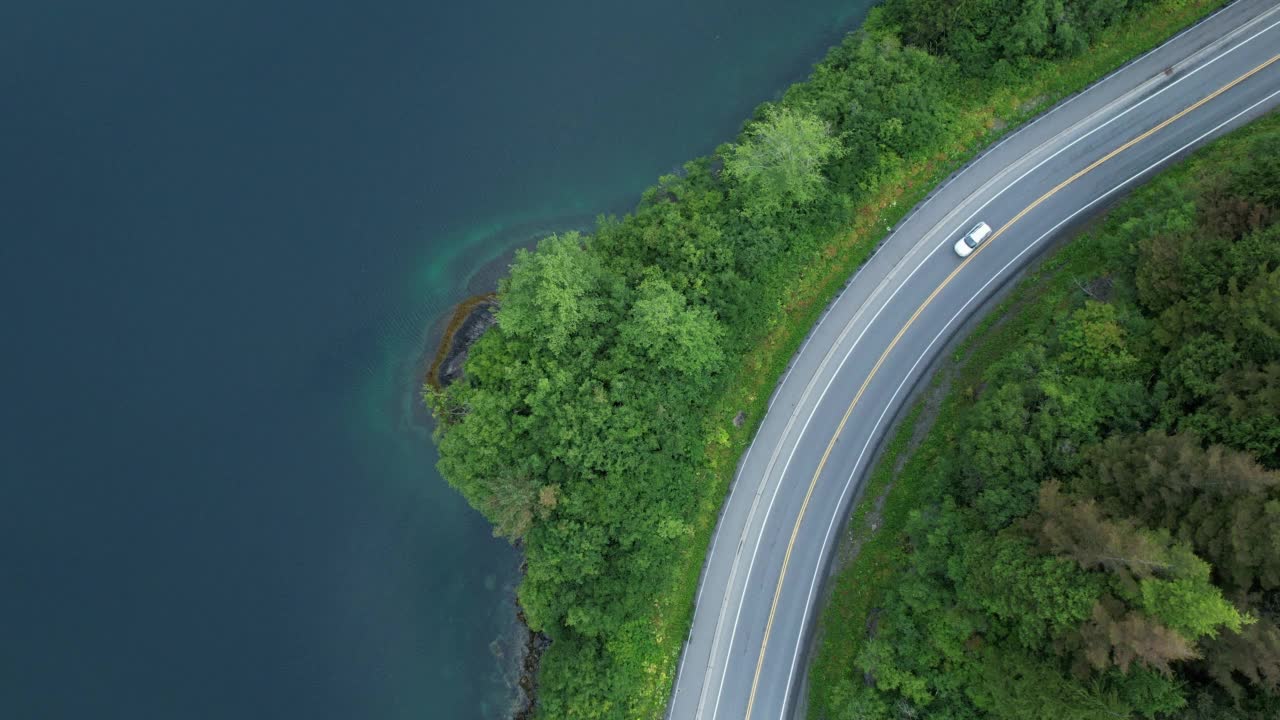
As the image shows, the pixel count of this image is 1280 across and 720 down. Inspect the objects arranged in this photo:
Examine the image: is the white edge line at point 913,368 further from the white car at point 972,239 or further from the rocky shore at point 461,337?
the rocky shore at point 461,337

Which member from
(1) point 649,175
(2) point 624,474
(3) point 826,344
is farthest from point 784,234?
(2) point 624,474

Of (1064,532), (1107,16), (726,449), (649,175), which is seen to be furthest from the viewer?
(649,175)

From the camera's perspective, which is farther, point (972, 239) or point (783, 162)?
point (972, 239)

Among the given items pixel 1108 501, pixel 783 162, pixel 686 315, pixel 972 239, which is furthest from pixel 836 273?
pixel 1108 501

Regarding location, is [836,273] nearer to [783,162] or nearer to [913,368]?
[913,368]

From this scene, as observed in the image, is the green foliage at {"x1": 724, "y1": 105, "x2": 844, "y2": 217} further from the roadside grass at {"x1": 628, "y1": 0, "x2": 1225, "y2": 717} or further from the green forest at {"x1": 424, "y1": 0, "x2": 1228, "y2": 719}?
the roadside grass at {"x1": 628, "y1": 0, "x2": 1225, "y2": 717}

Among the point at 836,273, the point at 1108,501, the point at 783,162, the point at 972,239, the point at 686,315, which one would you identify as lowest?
the point at 1108,501

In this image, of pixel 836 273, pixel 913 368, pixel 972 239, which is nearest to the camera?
pixel 972 239

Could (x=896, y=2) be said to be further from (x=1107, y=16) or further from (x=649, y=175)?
(x=649, y=175)
